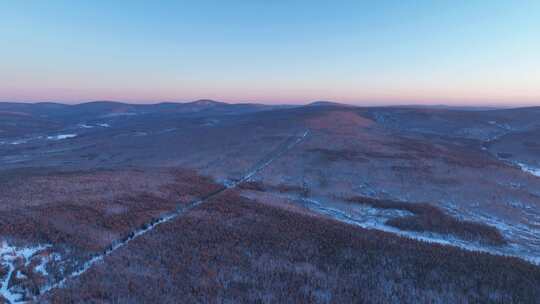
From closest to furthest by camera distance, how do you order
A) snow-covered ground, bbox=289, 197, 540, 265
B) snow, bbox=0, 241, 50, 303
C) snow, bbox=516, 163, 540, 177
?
snow, bbox=0, 241, 50, 303, snow-covered ground, bbox=289, 197, 540, 265, snow, bbox=516, 163, 540, 177

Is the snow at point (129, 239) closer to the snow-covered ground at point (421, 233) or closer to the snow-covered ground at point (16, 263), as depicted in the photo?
the snow-covered ground at point (16, 263)

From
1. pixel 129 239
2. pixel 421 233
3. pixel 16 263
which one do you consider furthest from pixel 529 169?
pixel 16 263

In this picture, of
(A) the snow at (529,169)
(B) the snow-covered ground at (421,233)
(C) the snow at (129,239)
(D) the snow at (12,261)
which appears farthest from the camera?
(A) the snow at (529,169)

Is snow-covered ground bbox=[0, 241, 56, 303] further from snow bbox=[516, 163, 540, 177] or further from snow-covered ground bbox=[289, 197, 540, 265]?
snow bbox=[516, 163, 540, 177]

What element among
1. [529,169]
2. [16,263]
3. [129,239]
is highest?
[529,169]

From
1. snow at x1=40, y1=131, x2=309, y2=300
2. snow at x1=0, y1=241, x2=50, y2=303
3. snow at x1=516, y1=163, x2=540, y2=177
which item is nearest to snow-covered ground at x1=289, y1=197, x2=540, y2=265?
snow at x1=40, y1=131, x2=309, y2=300

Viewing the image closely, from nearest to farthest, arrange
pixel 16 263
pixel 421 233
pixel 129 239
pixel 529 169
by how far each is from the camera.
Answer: pixel 16 263 < pixel 129 239 < pixel 421 233 < pixel 529 169

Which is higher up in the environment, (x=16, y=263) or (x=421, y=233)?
(x=16, y=263)

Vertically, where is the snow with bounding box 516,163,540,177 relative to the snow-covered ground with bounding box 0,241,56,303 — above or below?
above

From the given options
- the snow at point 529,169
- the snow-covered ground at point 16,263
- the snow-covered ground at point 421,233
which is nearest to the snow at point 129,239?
the snow-covered ground at point 16,263

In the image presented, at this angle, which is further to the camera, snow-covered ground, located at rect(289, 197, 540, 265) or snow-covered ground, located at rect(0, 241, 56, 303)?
snow-covered ground, located at rect(289, 197, 540, 265)

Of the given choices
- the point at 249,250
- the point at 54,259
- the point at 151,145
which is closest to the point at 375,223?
the point at 249,250

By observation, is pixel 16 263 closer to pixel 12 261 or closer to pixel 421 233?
pixel 12 261

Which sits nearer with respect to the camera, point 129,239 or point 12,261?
point 12,261
